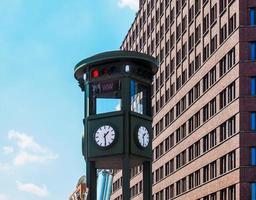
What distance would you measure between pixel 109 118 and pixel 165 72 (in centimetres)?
7938

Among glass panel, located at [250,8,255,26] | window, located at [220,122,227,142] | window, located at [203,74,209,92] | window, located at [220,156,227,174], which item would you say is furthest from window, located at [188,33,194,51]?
window, located at [220,156,227,174]

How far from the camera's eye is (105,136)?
36.4 m

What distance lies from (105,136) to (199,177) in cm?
5865

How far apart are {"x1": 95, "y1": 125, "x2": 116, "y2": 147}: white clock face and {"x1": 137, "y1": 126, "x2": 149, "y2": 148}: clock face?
1278mm

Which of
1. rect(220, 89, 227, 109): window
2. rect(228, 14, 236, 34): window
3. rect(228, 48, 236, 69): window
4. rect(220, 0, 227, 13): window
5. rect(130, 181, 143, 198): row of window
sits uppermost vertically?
rect(220, 0, 227, 13): window

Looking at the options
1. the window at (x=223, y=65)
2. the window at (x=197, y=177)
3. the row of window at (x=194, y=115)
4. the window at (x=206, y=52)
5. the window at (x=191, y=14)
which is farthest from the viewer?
the window at (x=191, y=14)

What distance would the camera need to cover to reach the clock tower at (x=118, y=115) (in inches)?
1423

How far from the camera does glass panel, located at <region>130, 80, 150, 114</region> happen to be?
37.4m

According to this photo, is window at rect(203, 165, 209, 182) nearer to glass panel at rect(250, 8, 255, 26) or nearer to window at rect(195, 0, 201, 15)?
glass panel at rect(250, 8, 255, 26)

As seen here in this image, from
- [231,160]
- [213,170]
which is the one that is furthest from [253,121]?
[213,170]

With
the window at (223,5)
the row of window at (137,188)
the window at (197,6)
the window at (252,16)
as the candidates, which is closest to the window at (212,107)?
the window at (223,5)

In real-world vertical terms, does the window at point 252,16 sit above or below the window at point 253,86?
above

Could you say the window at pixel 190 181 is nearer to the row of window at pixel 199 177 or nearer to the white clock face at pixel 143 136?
the row of window at pixel 199 177

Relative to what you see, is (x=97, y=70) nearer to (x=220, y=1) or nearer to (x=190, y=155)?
(x=220, y=1)
